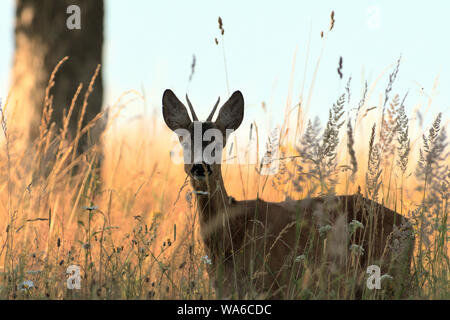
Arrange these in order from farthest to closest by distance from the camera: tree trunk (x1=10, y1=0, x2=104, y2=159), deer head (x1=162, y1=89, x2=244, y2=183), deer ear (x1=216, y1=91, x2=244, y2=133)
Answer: tree trunk (x1=10, y1=0, x2=104, y2=159) → deer ear (x1=216, y1=91, x2=244, y2=133) → deer head (x1=162, y1=89, x2=244, y2=183)

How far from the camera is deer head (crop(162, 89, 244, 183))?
170 inches

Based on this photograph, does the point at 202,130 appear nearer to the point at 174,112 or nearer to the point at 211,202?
the point at 174,112

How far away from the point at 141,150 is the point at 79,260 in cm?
Result: 172

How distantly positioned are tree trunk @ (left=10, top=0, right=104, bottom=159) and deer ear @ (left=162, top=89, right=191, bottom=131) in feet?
9.67

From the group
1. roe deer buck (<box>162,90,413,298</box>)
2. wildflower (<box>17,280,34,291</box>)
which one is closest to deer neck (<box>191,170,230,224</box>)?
roe deer buck (<box>162,90,413,298</box>)

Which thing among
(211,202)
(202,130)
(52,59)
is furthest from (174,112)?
(52,59)

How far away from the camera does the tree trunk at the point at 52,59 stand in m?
7.53

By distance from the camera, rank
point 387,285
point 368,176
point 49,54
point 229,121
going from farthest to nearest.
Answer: point 49,54, point 229,121, point 387,285, point 368,176

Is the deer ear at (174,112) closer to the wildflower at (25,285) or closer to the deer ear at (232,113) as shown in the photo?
the deer ear at (232,113)

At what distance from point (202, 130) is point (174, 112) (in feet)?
1.38

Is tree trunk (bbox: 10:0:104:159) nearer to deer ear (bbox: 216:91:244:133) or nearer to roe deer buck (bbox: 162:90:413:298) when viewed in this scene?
roe deer buck (bbox: 162:90:413:298)
